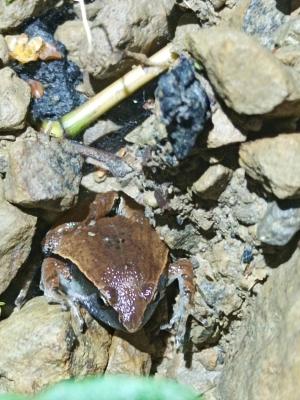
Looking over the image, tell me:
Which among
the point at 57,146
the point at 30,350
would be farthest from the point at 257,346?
the point at 57,146

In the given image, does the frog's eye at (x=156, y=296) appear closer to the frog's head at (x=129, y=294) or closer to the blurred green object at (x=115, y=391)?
the frog's head at (x=129, y=294)

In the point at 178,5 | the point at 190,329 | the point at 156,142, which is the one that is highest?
the point at 178,5

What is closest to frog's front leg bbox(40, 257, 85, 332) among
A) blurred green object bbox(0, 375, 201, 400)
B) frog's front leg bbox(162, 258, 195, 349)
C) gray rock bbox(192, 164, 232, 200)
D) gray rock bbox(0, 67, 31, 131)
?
frog's front leg bbox(162, 258, 195, 349)

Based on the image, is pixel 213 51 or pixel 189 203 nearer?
pixel 213 51

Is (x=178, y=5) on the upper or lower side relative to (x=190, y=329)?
upper

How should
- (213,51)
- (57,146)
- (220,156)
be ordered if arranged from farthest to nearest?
(57,146) → (220,156) → (213,51)

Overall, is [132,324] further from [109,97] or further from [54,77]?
[54,77]

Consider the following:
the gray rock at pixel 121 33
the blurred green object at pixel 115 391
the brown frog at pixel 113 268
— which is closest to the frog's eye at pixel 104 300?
the brown frog at pixel 113 268

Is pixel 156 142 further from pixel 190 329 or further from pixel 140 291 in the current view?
pixel 190 329
